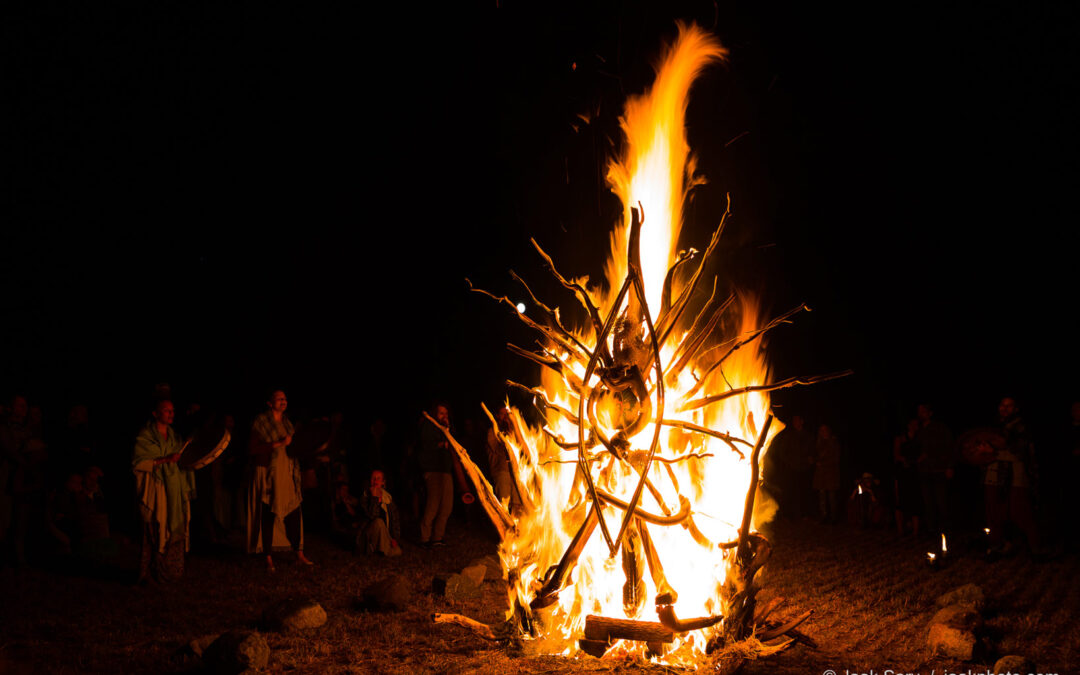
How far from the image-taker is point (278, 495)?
789cm

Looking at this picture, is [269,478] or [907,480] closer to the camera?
[269,478]

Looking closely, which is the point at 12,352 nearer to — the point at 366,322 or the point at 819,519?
the point at 366,322

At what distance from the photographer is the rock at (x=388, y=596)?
239 inches

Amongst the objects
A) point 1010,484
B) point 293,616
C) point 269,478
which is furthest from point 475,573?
point 1010,484

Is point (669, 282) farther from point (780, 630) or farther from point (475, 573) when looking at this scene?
point (475, 573)

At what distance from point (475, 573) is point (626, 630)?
244 cm

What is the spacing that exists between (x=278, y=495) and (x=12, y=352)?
11.5 metres

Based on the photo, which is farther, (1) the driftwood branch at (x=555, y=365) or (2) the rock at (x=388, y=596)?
(2) the rock at (x=388, y=596)

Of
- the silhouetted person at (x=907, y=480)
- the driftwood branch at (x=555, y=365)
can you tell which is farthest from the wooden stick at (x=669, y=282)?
the silhouetted person at (x=907, y=480)

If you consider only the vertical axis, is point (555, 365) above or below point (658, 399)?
above

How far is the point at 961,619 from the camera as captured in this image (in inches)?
194

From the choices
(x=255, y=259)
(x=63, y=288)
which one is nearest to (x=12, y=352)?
(x=63, y=288)

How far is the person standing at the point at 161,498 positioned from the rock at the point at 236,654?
117 inches

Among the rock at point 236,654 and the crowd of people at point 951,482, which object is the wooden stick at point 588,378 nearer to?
the rock at point 236,654
